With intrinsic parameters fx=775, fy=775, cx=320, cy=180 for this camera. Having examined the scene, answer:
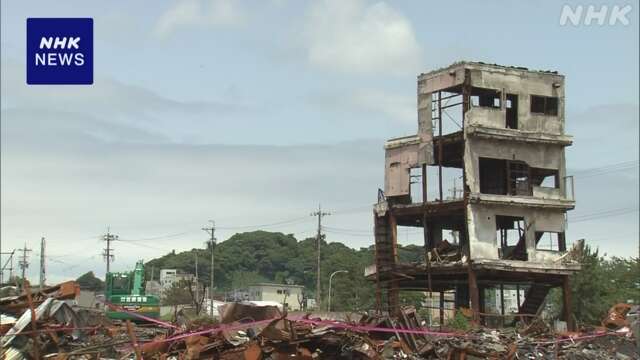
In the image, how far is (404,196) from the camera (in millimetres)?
42219

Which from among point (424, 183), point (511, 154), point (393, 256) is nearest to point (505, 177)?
point (511, 154)

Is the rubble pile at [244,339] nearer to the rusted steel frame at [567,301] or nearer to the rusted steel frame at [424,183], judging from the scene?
the rusted steel frame at [424,183]

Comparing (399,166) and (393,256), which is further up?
(399,166)

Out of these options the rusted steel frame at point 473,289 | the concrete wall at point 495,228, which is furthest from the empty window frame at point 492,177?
the rusted steel frame at point 473,289

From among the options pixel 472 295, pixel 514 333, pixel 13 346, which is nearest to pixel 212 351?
pixel 13 346

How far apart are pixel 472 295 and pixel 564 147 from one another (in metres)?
9.79

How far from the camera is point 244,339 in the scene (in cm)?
1460

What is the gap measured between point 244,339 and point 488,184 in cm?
3006

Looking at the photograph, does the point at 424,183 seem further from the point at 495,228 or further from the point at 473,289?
the point at 473,289

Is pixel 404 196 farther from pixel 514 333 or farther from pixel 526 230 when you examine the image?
pixel 514 333

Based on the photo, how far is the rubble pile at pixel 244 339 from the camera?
1427cm

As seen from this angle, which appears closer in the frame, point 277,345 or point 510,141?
point 277,345

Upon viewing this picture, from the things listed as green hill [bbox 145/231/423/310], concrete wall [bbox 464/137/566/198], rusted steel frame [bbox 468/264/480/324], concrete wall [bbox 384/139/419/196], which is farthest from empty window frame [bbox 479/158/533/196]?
green hill [bbox 145/231/423/310]

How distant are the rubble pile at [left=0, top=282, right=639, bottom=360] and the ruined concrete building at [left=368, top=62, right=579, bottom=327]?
21.6 m
